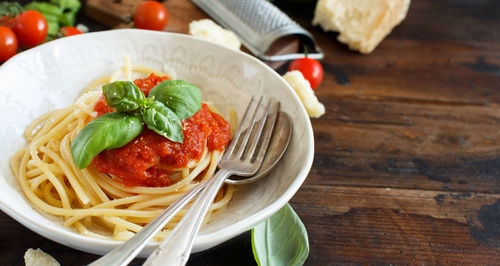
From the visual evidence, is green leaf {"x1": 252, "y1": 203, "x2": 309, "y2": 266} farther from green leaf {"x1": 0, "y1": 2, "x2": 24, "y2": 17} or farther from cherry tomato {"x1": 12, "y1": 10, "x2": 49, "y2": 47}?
green leaf {"x1": 0, "y1": 2, "x2": 24, "y2": 17}

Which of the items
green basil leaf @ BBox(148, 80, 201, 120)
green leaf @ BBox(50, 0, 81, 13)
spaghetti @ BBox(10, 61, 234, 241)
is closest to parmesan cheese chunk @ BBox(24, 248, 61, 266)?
spaghetti @ BBox(10, 61, 234, 241)

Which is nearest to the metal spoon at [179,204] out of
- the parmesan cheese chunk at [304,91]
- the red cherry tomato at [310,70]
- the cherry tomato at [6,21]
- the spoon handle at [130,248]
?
the spoon handle at [130,248]

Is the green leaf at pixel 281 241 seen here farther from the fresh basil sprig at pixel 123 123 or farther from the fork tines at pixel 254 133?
the fresh basil sprig at pixel 123 123

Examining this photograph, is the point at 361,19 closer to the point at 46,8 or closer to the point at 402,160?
the point at 402,160

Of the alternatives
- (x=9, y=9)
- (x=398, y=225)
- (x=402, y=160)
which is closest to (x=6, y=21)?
(x=9, y=9)

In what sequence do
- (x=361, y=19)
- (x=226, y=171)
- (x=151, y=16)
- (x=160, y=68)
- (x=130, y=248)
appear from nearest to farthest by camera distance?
1. (x=130, y=248)
2. (x=226, y=171)
3. (x=160, y=68)
4. (x=151, y=16)
5. (x=361, y=19)

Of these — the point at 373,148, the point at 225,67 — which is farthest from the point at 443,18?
the point at 225,67
